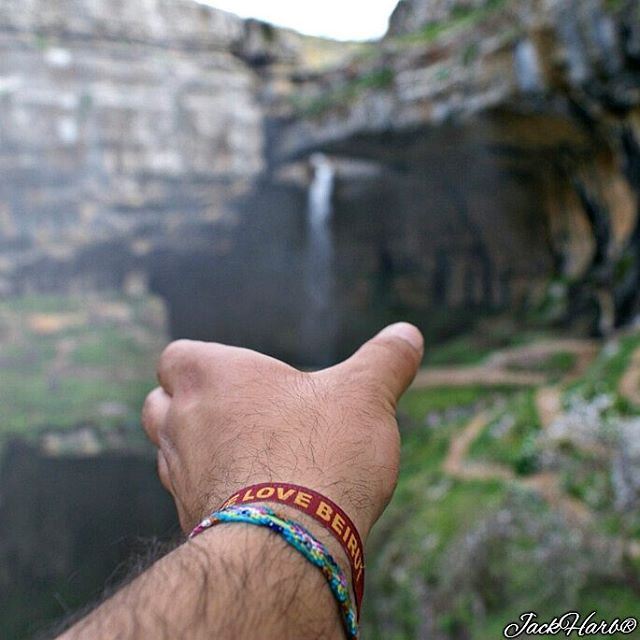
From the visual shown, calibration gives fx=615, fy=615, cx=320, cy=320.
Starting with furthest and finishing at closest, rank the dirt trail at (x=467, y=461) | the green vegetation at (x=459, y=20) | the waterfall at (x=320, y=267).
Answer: the waterfall at (x=320, y=267), the green vegetation at (x=459, y=20), the dirt trail at (x=467, y=461)

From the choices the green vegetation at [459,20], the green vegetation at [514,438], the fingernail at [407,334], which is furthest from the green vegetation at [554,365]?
the fingernail at [407,334]

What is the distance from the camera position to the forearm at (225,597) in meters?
0.75

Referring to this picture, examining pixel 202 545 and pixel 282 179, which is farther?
pixel 282 179

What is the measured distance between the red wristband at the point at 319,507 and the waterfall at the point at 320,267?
57.1 feet

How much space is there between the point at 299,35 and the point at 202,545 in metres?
19.3

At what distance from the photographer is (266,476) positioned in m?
0.95

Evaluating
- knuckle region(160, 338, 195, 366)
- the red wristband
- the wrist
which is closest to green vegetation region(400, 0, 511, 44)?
knuckle region(160, 338, 195, 366)

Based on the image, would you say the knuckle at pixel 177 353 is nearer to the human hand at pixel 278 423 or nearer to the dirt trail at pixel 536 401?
the human hand at pixel 278 423

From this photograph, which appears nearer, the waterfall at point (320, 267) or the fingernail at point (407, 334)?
the fingernail at point (407, 334)

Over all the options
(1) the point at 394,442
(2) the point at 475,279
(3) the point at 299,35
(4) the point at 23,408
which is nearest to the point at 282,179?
(3) the point at 299,35

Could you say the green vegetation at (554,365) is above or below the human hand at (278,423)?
below

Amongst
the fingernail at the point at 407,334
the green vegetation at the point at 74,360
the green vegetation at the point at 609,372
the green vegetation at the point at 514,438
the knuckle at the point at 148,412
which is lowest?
the green vegetation at the point at 74,360

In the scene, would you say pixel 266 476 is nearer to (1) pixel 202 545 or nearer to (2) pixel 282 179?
(1) pixel 202 545

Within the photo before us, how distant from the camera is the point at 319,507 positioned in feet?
3.01
